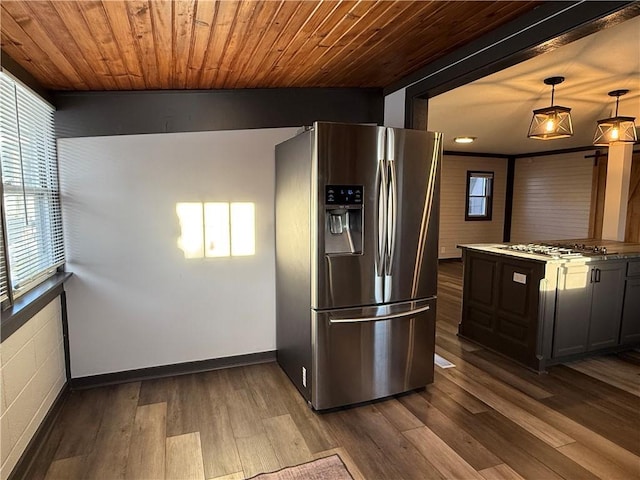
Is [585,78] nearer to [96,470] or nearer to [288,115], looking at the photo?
[288,115]

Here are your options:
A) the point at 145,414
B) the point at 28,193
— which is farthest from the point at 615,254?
the point at 28,193

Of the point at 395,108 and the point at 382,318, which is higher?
the point at 395,108

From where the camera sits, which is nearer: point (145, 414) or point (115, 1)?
point (115, 1)

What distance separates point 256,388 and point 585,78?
379 centimetres

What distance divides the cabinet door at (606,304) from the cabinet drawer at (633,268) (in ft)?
0.22

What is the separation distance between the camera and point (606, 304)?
3.52 m

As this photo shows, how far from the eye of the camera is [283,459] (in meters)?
2.20

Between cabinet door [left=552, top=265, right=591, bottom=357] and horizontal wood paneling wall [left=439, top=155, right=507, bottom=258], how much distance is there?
15.9 feet

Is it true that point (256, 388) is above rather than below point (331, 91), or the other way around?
below

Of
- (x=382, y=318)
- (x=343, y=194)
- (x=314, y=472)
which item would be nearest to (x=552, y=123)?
(x=343, y=194)

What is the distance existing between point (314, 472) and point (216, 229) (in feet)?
6.36

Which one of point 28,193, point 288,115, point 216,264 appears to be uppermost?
point 288,115

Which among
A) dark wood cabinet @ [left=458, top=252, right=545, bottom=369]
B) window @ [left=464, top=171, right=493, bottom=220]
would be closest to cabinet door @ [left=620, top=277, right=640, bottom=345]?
dark wood cabinet @ [left=458, top=252, right=545, bottom=369]

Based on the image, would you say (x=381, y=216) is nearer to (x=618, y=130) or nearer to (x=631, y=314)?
(x=618, y=130)
